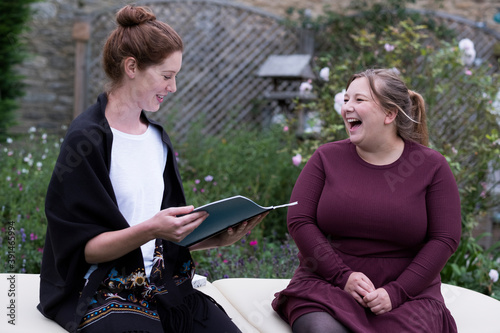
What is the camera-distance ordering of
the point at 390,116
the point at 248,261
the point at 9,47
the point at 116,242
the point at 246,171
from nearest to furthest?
the point at 116,242 < the point at 390,116 < the point at 248,261 < the point at 246,171 < the point at 9,47

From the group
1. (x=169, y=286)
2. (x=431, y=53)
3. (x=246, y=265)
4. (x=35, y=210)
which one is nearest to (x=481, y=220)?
(x=431, y=53)

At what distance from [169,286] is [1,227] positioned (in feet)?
8.21

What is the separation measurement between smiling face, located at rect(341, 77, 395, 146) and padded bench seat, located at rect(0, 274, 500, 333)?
79cm

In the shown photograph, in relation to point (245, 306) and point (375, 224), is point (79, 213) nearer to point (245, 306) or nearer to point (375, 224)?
point (245, 306)

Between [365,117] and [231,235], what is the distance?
70 centimetres

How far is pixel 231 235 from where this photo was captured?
220 cm

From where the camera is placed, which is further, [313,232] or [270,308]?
[270,308]

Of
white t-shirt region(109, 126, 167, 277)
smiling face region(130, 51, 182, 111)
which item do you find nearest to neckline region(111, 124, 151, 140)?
white t-shirt region(109, 126, 167, 277)

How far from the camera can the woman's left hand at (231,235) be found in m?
2.14

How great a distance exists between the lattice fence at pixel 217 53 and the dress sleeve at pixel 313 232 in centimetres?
549

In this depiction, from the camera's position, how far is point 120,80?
6.77ft

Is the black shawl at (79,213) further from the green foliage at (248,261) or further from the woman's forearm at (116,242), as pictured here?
the green foliage at (248,261)

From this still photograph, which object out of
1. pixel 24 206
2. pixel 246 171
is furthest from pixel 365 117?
pixel 246 171

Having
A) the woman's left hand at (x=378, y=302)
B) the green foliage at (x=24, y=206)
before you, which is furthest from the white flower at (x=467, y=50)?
the green foliage at (x=24, y=206)
